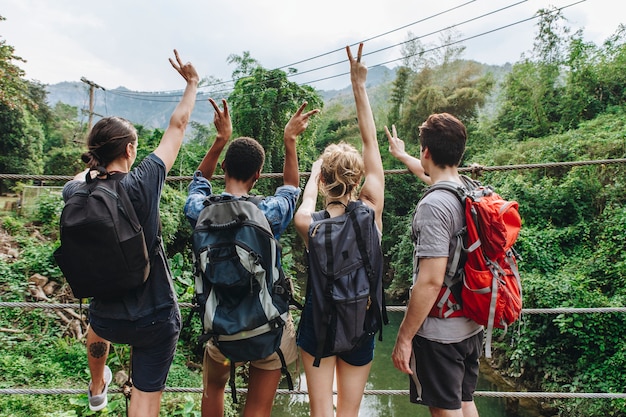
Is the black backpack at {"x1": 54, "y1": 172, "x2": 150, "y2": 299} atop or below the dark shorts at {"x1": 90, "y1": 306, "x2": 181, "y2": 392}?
atop

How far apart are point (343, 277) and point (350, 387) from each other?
0.41 m

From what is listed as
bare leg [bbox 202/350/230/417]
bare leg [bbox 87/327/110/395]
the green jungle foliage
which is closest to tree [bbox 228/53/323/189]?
the green jungle foliage

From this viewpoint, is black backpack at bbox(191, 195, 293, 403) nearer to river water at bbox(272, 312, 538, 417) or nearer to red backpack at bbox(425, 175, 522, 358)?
red backpack at bbox(425, 175, 522, 358)

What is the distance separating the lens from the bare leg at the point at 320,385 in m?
1.44

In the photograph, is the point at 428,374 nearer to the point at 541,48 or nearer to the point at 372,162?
the point at 372,162

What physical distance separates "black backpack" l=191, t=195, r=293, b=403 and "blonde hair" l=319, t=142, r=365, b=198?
0.26 m

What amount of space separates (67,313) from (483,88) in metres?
18.3

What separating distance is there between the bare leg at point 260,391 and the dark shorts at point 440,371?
1.68ft

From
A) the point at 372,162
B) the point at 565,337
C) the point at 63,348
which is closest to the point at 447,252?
the point at 372,162

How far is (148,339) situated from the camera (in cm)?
142

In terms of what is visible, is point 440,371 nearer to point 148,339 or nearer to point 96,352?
point 148,339

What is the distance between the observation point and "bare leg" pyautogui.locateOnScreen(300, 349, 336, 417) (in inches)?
56.5

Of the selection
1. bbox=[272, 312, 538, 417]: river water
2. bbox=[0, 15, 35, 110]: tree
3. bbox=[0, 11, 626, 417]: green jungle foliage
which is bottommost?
bbox=[272, 312, 538, 417]: river water

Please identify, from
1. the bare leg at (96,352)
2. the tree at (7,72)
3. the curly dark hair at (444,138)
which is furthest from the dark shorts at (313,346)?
the tree at (7,72)
